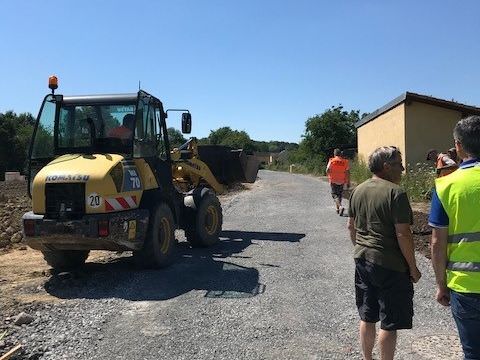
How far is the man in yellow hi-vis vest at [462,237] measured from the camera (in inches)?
121

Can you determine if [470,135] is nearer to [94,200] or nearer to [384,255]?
[384,255]

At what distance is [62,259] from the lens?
8.39 meters

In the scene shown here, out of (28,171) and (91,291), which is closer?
(91,291)

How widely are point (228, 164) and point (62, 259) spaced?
17.1ft

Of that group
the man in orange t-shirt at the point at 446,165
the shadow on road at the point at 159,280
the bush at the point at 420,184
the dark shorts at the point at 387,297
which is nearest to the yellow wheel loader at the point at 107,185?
the shadow on road at the point at 159,280

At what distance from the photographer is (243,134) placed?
10956cm

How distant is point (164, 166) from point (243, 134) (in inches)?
3964

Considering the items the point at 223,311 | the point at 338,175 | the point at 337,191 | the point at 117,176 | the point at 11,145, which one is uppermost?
the point at 11,145

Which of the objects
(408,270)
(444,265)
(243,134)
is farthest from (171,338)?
(243,134)

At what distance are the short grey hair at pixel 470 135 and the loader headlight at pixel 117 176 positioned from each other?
539 centimetres

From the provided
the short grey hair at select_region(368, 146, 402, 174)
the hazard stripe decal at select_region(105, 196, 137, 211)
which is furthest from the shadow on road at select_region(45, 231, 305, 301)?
the short grey hair at select_region(368, 146, 402, 174)

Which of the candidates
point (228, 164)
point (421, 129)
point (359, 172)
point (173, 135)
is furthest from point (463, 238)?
point (359, 172)

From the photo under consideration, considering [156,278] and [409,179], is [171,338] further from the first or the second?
[409,179]

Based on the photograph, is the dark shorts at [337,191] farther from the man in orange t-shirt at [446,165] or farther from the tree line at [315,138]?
the tree line at [315,138]
